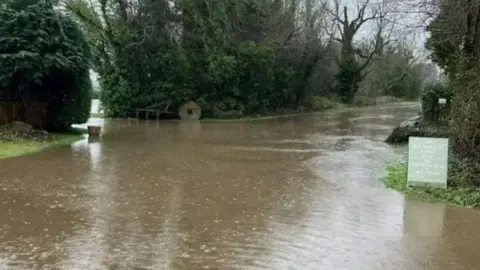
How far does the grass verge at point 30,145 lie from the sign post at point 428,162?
30.2 ft

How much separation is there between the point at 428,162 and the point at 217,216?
163 inches

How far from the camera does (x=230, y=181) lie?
9.55 meters

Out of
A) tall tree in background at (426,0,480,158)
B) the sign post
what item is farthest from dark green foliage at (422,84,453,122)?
the sign post

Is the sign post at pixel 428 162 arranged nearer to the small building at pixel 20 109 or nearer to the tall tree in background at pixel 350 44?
the small building at pixel 20 109

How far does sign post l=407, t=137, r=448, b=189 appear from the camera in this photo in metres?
8.71

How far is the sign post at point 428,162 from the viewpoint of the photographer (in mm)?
8711

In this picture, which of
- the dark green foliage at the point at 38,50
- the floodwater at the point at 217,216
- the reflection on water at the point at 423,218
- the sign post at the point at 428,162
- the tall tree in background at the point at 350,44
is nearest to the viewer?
the floodwater at the point at 217,216

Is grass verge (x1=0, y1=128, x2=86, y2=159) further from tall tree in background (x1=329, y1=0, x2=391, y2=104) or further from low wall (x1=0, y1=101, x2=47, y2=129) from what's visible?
tall tree in background (x1=329, y1=0, x2=391, y2=104)

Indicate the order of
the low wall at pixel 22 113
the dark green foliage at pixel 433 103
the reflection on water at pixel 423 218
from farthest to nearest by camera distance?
the dark green foliage at pixel 433 103 → the low wall at pixel 22 113 → the reflection on water at pixel 423 218

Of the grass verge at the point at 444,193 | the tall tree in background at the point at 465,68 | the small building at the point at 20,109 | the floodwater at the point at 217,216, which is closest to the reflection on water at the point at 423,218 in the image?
the floodwater at the point at 217,216

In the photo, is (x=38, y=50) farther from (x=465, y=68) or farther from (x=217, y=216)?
(x=465, y=68)

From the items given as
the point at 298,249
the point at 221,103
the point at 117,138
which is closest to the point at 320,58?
the point at 221,103

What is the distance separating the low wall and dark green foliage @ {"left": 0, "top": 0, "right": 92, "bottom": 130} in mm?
306

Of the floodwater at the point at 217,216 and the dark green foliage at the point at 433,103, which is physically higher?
the dark green foliage at the point at 433,103
